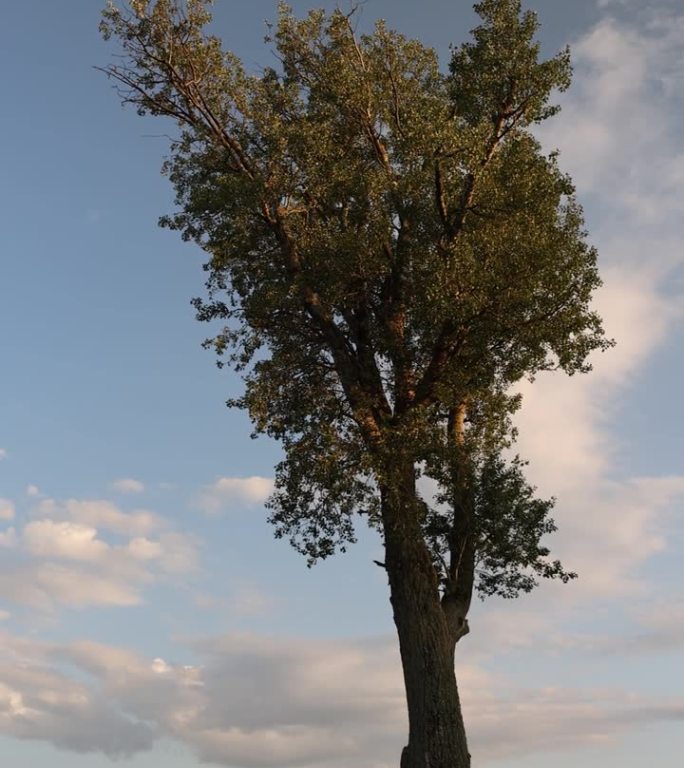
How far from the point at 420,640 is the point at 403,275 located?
10.3 meters

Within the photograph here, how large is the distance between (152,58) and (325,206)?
24.3 feet

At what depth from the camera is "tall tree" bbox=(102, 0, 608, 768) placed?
24188mm

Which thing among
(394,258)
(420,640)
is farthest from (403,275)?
(420,640)

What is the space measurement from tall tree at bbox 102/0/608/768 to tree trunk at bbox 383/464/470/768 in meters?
0.06

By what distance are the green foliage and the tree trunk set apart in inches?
35.9

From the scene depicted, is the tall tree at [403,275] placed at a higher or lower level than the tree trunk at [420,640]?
higher

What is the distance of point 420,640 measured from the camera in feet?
73.4

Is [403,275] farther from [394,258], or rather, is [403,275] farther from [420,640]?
[420,640]

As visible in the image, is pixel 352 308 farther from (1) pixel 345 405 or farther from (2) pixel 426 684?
(2) pixel 426 684

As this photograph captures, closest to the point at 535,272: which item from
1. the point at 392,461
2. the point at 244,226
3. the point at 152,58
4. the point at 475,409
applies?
the point at 475,409

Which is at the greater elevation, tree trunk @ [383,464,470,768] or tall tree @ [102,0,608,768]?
tall tree @ [102,0,608,768]

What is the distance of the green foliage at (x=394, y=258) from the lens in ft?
81.4

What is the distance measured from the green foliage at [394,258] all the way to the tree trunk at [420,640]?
91 cm

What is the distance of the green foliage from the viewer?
24797mm
